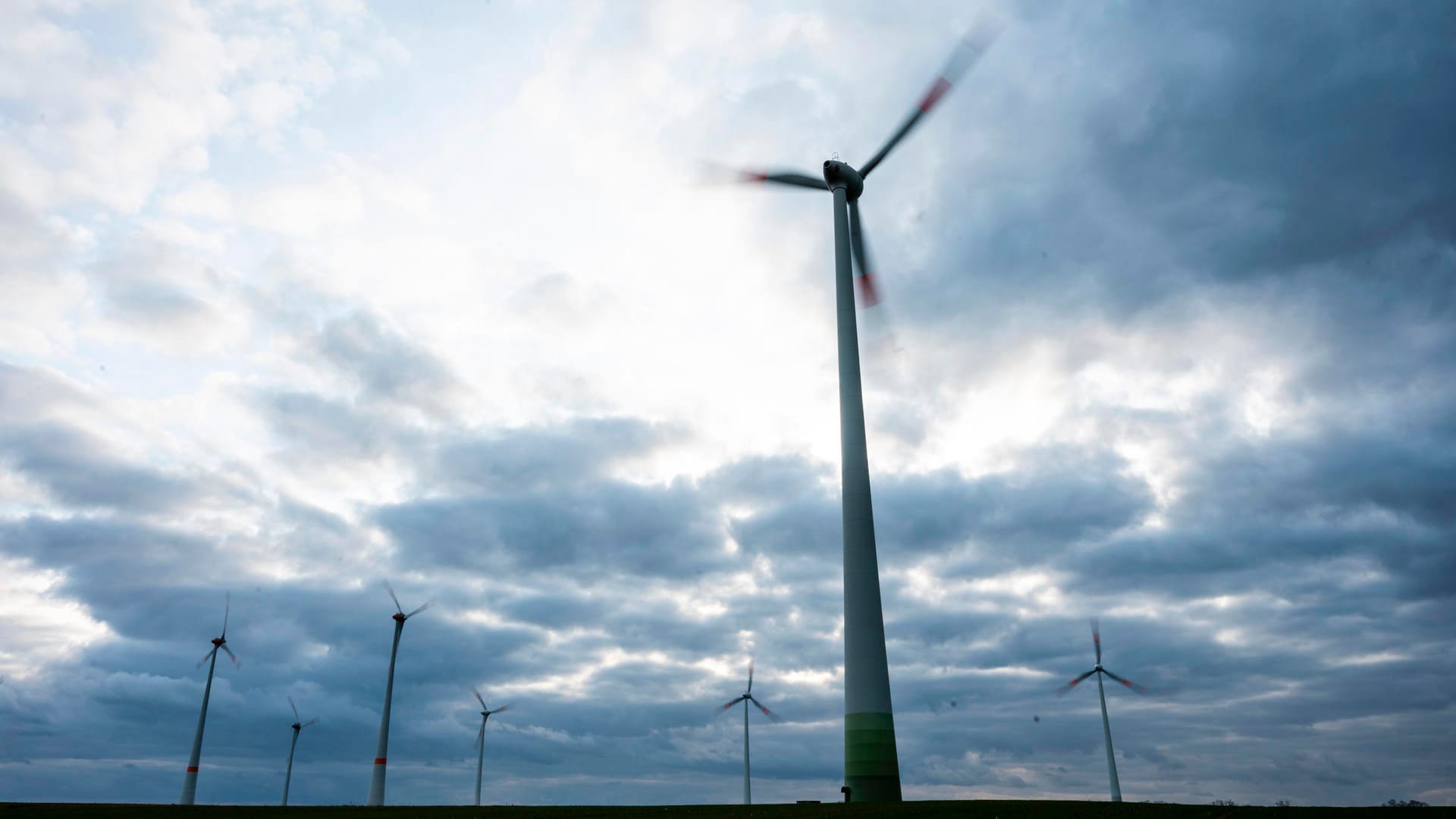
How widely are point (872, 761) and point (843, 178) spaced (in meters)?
49.8

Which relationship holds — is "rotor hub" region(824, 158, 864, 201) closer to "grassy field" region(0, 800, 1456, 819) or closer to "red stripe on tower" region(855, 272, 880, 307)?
"red stripe on tower" region(855, 272, 880, 307)

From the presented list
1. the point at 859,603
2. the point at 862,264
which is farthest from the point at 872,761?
the point at 862,264

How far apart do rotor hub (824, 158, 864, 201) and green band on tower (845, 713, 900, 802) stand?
46.4 meters

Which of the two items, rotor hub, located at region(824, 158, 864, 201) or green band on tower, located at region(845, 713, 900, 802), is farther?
rotor hub, located at region(824, 158, 864, 201)


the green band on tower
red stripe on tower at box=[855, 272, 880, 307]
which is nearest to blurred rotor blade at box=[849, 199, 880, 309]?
red stripe on tower at box=[855, 272, 880, 307]

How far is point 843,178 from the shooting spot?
82188 mm

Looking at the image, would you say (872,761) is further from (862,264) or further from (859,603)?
(862,264)

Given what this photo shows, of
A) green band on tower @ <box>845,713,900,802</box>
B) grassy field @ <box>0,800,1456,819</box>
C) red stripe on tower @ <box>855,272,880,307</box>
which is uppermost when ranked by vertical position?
red stripe on tower @ <box>855,272,880,307</box>

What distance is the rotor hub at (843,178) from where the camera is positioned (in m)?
81.8

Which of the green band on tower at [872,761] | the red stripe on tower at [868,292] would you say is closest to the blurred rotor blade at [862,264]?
the red stripe on tower at [868,292]

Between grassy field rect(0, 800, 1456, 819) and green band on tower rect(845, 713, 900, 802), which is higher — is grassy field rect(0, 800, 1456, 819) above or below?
below

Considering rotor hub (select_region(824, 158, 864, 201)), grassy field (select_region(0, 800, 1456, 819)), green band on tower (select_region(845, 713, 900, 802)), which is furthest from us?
rotor hub (select_region(824, 158, 864, 201))

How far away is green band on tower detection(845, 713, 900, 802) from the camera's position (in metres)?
Result: 59.2

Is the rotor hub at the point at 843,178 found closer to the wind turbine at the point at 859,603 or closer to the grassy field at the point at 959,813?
the wind turbine at the point at 859,603
